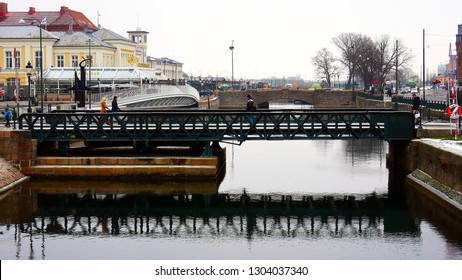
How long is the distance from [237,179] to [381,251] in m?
16.3

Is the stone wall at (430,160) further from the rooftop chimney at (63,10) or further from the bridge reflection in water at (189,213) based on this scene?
the rooftop chimney at (63,10)

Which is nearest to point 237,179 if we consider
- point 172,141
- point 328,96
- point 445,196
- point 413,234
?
point 172,141

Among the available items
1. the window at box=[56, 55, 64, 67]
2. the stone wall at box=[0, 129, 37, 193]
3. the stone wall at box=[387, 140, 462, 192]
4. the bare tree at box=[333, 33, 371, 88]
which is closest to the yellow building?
the window at box=[56, 55, 64, 67]

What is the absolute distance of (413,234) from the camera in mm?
28312

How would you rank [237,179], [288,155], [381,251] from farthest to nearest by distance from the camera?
[288,155], [237,179], [381,251]

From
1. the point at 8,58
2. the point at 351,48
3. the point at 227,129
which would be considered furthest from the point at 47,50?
the point at 227,129

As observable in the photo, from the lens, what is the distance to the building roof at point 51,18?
425ft

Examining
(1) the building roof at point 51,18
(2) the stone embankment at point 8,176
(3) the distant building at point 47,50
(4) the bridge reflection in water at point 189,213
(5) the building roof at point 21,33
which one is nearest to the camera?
(4) the bridge reflection in water at point 189,213

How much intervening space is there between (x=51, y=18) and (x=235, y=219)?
11286 centimetres

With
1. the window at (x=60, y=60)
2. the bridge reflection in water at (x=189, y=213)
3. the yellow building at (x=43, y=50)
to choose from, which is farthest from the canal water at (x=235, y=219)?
the window at (x=60, y=60)

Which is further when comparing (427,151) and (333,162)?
(333,162)

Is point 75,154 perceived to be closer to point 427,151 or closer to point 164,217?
point 164,217

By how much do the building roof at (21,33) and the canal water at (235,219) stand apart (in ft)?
229

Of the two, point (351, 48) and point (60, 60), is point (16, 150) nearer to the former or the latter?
point (60, 60)
